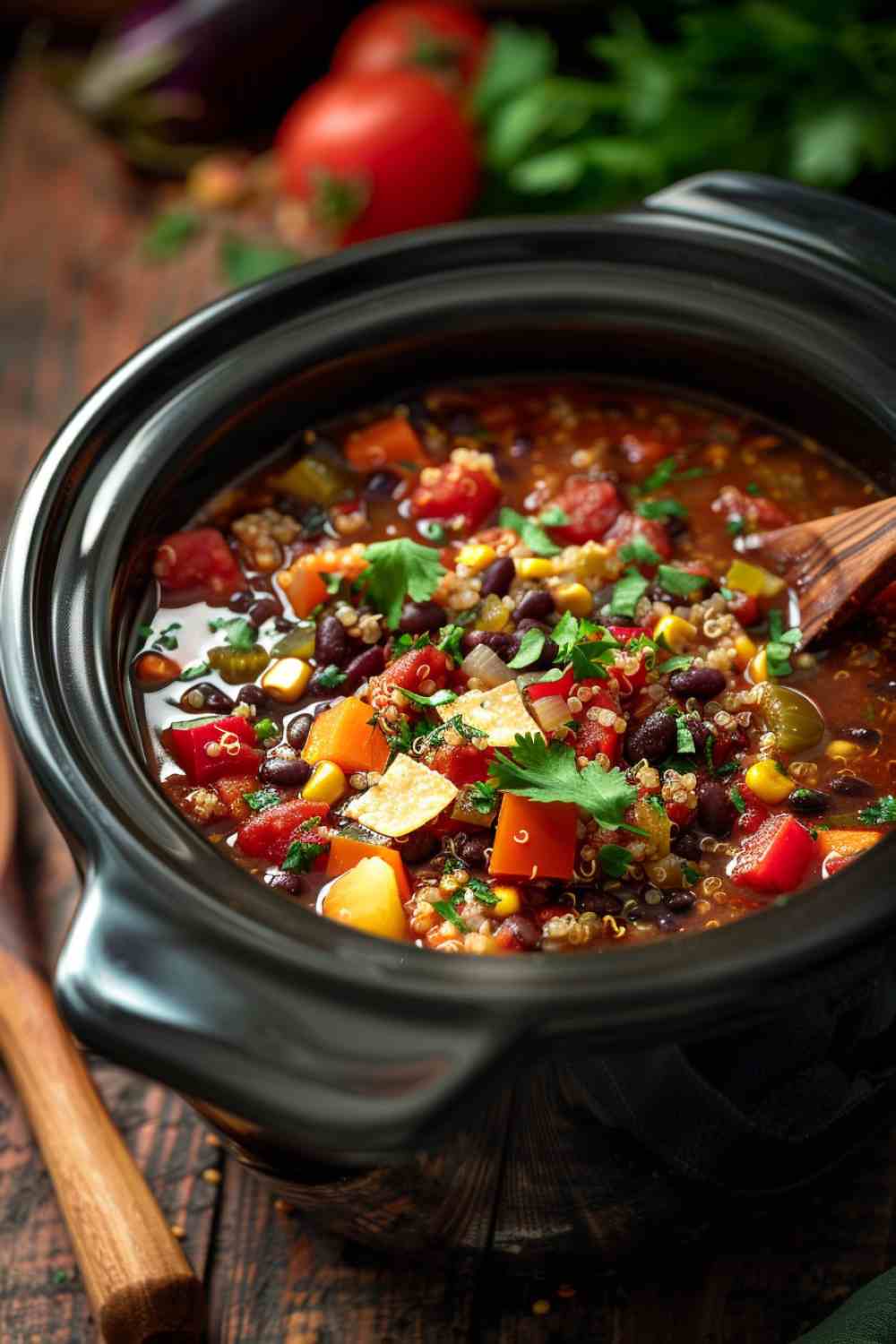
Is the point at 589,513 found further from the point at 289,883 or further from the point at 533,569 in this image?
the point at 289,883

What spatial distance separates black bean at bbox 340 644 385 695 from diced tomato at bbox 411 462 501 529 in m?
0.43

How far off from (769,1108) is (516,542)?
111 centimetres

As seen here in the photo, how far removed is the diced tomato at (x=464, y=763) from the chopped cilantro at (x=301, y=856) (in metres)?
0.22

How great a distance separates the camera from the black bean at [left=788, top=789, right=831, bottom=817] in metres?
2.25

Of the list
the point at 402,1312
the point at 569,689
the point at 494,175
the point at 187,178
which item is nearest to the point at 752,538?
the point at 569,689

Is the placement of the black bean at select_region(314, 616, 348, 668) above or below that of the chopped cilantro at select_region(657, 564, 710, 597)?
below

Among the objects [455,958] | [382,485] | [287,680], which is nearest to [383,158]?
[382,485]

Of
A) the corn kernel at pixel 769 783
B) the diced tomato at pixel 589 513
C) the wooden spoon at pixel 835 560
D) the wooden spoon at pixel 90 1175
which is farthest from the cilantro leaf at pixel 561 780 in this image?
the wooden spoon at pixel 90 1175

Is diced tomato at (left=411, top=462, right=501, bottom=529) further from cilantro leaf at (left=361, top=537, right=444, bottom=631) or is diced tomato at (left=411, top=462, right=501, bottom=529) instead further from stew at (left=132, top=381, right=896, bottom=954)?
cilantro leaf at (left=361, top=537, right=444, bottom=631)

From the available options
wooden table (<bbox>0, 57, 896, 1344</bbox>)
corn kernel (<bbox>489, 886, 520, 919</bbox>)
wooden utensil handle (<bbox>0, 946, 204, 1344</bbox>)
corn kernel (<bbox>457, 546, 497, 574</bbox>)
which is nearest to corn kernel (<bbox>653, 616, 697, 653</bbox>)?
corn kernel (<bbox>457, 546, 497, 574</bbox>)

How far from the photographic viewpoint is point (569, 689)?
2314mm

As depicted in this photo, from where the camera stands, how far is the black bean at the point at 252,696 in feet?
8.05

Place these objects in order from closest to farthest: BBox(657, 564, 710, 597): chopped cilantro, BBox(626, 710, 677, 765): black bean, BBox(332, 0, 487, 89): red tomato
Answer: BBox(626, 710, 677, 765): black bean, BBox(657, 564, 710, 597): chopped cilantro, BBox(332, 0, 487, 89): red tomato

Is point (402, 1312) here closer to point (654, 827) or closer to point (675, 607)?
point (654, 827)
